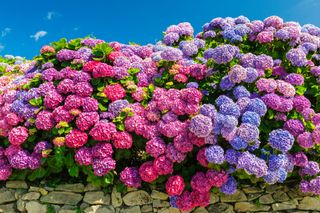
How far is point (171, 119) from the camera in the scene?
5.82 metres

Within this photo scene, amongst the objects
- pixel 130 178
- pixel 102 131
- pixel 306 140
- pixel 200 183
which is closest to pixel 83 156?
pixel 102 131

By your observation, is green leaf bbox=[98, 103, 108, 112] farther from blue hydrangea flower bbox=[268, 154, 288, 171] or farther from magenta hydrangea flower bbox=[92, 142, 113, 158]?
blue hydrangea flower bbox=[268, 154, 288, 171]

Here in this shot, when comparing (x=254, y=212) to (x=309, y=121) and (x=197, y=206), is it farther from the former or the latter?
(x=309, y=121)

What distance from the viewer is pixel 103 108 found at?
6098 mm

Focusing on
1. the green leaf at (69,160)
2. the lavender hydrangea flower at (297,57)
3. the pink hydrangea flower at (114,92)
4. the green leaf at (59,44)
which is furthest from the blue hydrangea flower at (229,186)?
the green leaf at (59,44)

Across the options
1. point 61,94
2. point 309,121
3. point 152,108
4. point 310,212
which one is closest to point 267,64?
point 309,121

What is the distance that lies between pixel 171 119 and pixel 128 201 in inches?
50.5

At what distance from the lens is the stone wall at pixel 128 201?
6125mm

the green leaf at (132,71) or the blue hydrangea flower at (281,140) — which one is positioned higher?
the green leaf at (132,71)

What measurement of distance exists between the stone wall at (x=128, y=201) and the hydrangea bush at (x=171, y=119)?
21cm

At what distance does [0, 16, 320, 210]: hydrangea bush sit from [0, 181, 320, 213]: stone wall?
211mm

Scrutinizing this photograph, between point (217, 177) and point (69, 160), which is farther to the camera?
point (69, 160)

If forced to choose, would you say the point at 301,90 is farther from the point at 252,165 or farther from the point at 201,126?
the point at 201,126

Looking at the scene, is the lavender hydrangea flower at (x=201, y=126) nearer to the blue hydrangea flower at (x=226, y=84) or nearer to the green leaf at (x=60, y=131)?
the blue hydrangea flower at (x=226, y=84)
